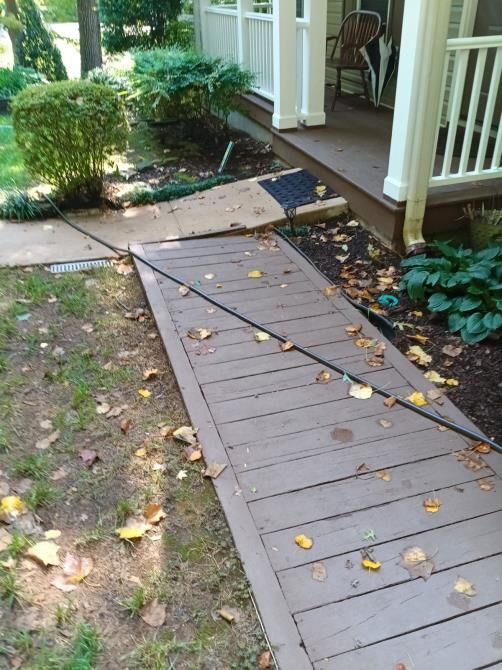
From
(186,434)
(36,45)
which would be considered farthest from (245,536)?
(36,45)

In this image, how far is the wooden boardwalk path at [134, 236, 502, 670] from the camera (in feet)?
5.27

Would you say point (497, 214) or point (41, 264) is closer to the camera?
point (497, 214)

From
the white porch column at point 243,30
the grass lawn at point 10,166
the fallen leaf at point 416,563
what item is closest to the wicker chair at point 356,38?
the white porch column at point 243,30

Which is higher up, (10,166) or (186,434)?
(10,166)

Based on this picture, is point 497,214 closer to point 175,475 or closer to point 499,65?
point 499,65

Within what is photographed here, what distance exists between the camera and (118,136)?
4598 millimetres

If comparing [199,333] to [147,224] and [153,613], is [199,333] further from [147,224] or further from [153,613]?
[147,224]

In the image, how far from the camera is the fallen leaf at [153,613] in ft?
5.56

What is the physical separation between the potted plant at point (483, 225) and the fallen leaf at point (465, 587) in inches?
97.7

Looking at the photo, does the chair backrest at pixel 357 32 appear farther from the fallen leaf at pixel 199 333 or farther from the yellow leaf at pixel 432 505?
the yellow leaf at pixel 432 505

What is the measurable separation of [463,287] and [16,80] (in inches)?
340

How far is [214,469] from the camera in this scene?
84.7 inches

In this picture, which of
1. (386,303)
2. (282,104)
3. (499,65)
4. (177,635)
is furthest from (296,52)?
(177,635)

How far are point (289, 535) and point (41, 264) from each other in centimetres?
278
